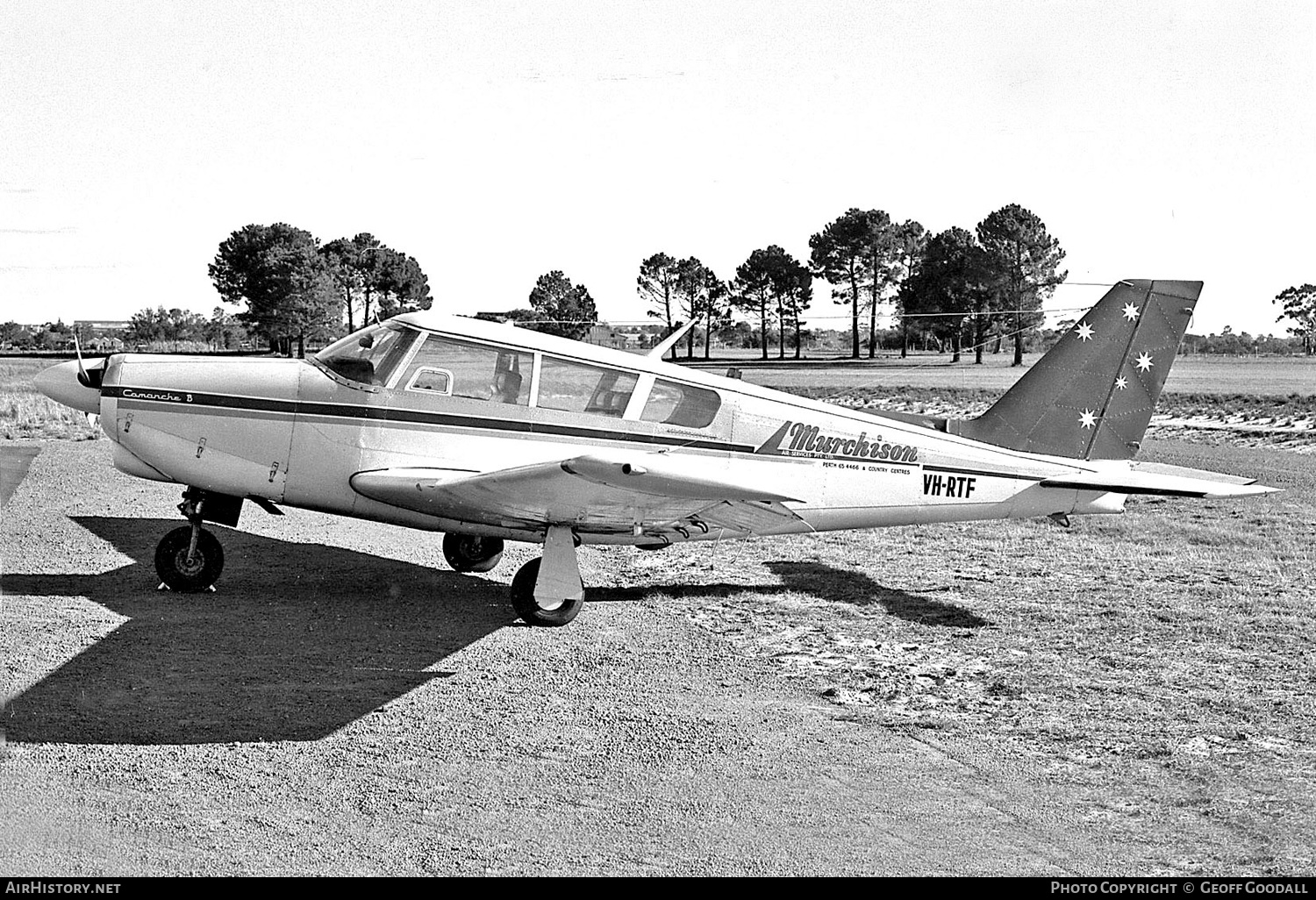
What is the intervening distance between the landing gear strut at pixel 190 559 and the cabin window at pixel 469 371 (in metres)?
2.18

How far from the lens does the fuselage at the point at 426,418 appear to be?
9.42 meters

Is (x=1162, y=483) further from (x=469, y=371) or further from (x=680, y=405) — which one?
(x=469, y=371)

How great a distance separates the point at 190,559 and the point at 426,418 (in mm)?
2467

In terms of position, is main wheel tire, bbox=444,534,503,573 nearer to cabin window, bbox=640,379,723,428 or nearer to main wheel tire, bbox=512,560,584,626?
main wheel tire, bbox=512,560,584,626

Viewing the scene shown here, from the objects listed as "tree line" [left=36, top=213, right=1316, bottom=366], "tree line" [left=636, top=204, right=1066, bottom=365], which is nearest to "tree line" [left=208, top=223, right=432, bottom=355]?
"tree line" [left=36, top=213, right=1316, bottom=366]

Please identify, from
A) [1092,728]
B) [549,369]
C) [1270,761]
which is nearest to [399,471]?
[549,369]

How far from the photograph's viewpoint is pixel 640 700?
732 cm

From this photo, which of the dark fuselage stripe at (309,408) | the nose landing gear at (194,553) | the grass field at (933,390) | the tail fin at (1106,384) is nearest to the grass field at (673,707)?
the nose landing gear at (194,553)

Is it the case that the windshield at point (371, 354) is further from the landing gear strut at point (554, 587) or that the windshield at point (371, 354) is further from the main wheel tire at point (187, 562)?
the landing gear strut at point (554, 587)

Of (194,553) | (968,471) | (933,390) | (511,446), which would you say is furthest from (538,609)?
(933,390)

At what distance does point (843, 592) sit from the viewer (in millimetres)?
10586

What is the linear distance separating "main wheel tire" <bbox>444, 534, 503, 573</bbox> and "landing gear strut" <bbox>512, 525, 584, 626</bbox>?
2.08 meters

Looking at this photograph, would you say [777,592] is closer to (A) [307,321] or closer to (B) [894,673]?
(B) [894,673]

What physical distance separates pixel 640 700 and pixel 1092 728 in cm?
276
